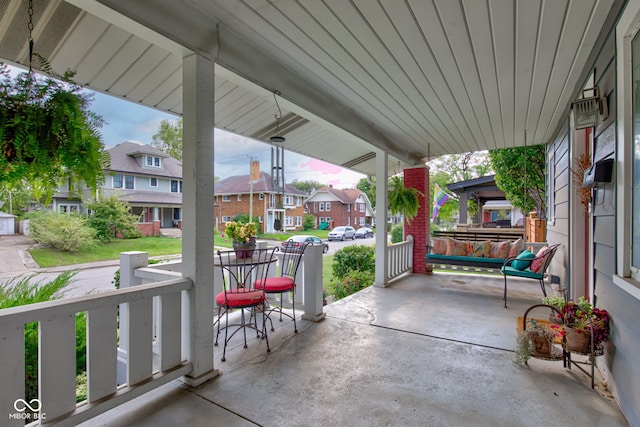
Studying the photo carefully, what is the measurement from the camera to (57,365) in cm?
161

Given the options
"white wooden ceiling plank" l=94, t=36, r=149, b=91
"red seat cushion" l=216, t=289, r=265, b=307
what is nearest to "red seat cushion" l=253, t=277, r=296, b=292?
"red seat cushion" l=216, t=289, r=265, b=307

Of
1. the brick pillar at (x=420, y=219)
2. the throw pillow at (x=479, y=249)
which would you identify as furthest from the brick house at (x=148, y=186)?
the throw pillow at (x=479, y=249)

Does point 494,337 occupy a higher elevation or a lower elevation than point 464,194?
lower

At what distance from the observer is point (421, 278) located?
20.2 feet

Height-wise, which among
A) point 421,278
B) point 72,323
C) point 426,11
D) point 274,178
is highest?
point 426,11

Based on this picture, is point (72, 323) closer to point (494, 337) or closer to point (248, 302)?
point (248, 302)

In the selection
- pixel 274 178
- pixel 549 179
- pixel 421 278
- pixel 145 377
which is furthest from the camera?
pixel 421 278

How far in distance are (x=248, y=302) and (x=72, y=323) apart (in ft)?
4.10

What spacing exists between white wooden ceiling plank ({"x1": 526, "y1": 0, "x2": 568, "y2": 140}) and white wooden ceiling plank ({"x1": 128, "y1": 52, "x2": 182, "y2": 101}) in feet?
8.91

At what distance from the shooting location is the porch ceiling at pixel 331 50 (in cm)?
199

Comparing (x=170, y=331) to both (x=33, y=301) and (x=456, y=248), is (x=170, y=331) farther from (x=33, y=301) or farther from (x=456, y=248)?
(x=456, y=248)

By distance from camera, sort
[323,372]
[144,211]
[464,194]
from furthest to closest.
A: [464,194]
[144,211]
[323,372]

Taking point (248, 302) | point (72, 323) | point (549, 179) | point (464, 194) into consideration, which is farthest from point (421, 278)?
point (464, 194)

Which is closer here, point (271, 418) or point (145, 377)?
point (271, 418)
